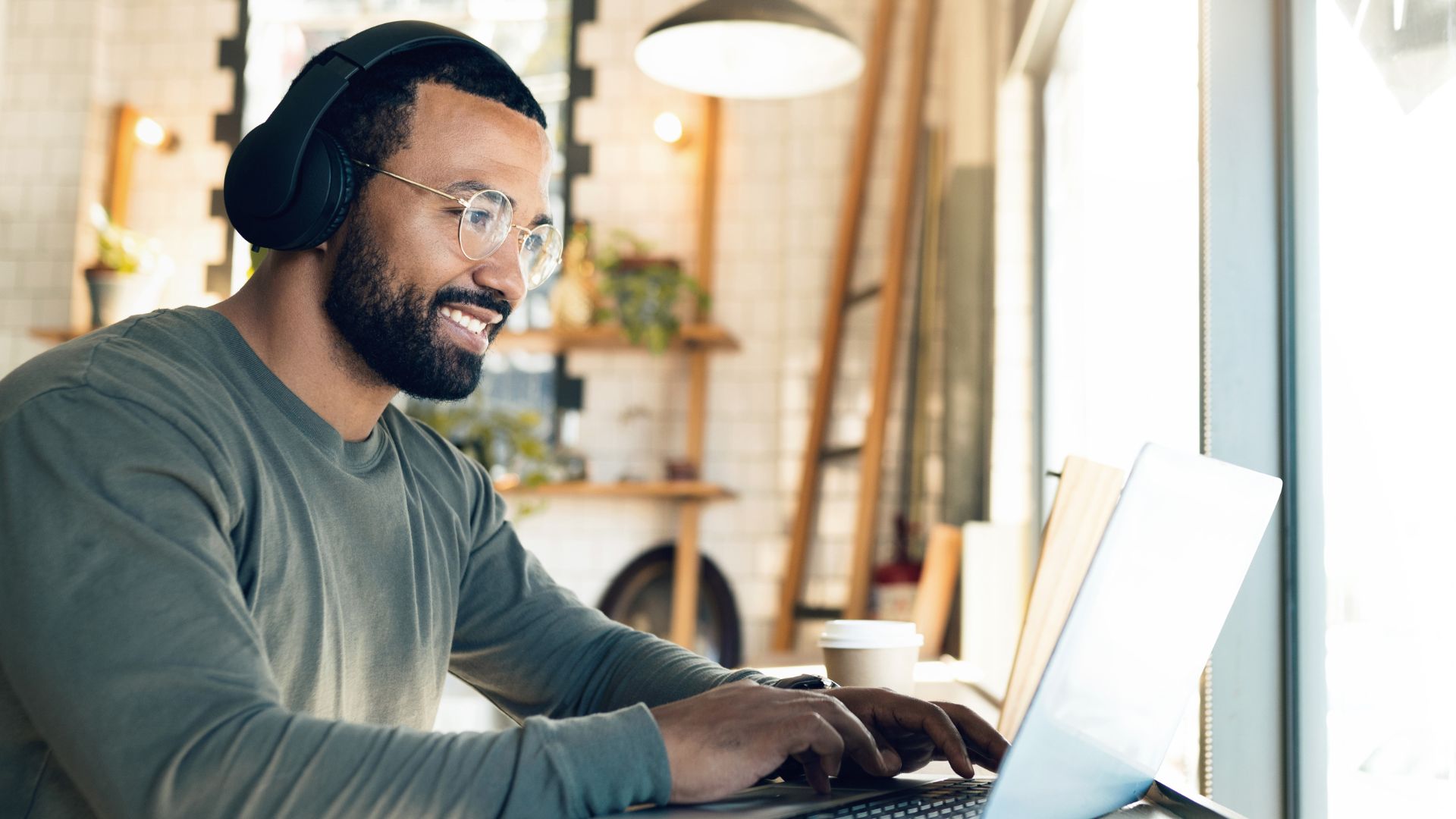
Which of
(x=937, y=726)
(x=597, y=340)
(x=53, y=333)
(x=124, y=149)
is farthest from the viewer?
(x=124, y=149)

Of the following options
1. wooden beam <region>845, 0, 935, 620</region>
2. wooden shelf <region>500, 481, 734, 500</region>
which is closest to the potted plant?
wooden shelf <region>500, 481, 734, 500</region>

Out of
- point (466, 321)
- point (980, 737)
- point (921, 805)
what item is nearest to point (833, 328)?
point (466, 321)

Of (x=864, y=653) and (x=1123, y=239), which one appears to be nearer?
(x=864, y=653)

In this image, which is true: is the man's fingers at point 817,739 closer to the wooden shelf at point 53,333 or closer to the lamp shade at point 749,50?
the lamp shade at point 749,50

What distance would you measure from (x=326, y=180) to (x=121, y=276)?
14.8 feet

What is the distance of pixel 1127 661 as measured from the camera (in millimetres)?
818

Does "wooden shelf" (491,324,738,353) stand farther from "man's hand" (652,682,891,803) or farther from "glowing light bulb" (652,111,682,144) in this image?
"man's hand" (652,682,891,803)

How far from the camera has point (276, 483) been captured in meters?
1.14

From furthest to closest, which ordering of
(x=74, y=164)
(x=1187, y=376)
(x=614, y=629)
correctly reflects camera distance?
(x=74, y=164) → (x=1187, y=376) → (x=614, y=629)

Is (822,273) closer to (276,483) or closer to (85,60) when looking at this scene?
(85,60)

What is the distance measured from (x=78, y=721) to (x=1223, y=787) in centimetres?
115

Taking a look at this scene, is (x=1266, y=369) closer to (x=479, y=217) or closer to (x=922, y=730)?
(x=922, y=730)

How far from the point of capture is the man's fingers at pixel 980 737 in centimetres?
106

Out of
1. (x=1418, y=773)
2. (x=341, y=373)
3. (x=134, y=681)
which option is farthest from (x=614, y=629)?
(x=1418, y=773)
